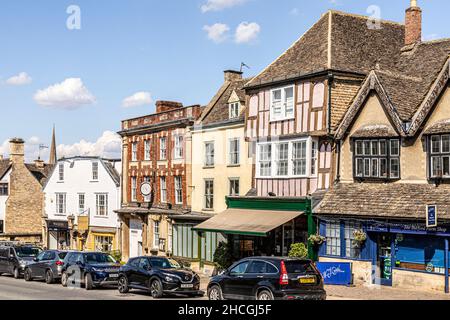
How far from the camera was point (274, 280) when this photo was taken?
21141mm

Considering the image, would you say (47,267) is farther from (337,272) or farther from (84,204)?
(84,204)

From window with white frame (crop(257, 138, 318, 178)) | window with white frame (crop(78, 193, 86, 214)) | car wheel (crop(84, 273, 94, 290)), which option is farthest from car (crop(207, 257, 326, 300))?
window with white frame (crop(78, 193, 86, 214))

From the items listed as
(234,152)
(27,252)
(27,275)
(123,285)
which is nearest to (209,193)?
(234,152)

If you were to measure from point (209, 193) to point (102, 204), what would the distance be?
13.7 metres

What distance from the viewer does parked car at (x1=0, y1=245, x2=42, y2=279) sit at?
117 ft

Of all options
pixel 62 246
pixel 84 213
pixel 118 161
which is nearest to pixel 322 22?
pixel 118 161

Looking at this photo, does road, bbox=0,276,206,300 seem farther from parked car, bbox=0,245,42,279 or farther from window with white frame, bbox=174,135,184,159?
window with white frame, bbox=174,135,184,159

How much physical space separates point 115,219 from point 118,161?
4.25 meters

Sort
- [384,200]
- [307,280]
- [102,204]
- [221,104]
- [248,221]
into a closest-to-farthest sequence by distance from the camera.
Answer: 1. [307,280]
2. [384,200]
3. [248,221]
4. [221,104]
5. [102,204]

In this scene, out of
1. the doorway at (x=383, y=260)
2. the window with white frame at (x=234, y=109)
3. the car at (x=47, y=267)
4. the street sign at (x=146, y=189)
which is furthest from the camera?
the street sign at (x=146, y=189)

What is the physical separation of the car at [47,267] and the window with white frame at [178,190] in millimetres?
11122

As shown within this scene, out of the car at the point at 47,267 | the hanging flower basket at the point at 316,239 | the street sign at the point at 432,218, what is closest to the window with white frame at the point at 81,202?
the car at the point at 47,267

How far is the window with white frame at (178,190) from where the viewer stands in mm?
43000

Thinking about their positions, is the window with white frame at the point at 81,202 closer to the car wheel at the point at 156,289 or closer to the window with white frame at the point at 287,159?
the window with white frame at the point at 287,159
